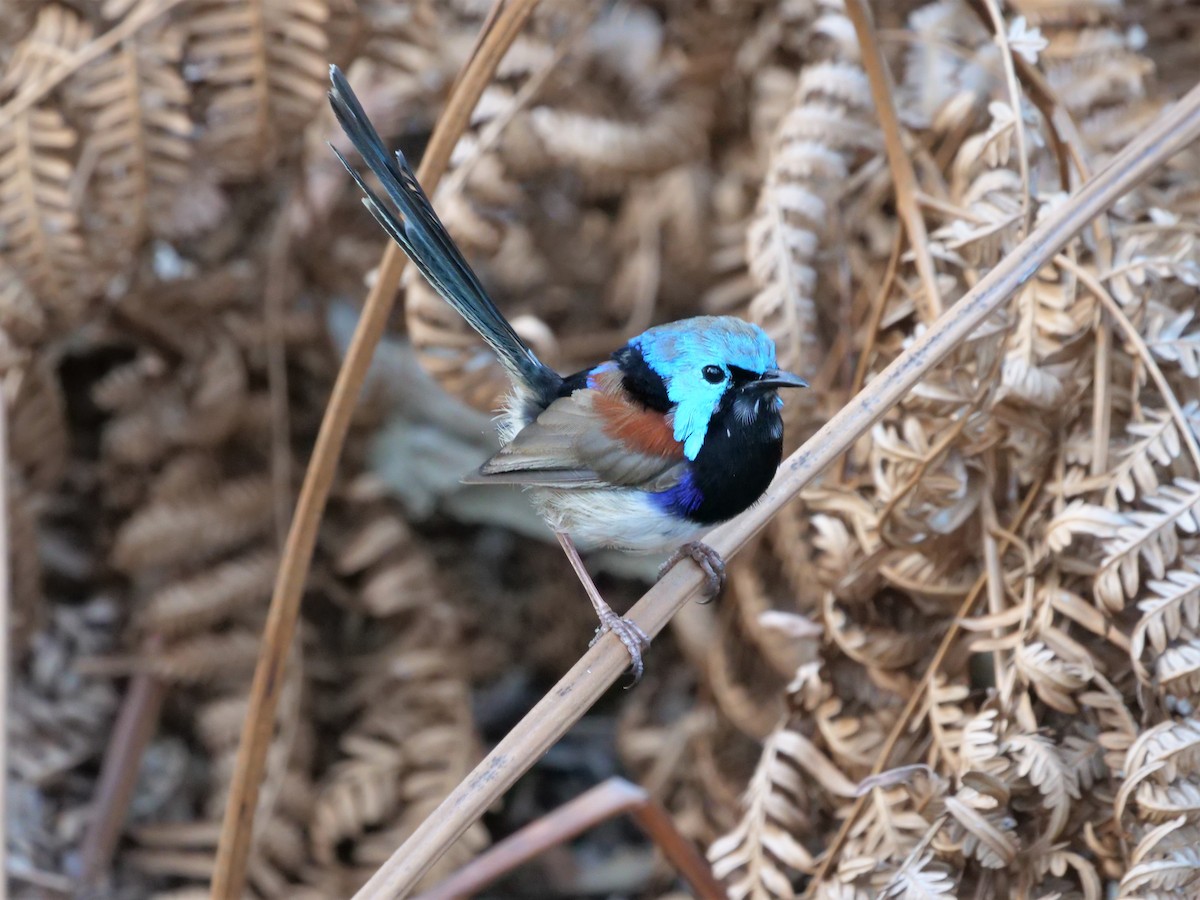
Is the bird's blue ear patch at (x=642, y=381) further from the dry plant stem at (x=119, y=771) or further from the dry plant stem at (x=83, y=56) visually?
the dry plant stem at (x=119, y=771)

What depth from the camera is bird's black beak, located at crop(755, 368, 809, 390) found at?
243 centimetres

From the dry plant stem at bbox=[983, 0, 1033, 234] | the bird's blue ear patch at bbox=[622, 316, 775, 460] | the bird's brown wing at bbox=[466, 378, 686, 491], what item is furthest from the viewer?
the bird's brown wing at bbox=[466, 378, 686, 491]

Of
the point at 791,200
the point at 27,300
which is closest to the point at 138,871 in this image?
the point at 27,300

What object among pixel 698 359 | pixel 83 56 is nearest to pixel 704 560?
pixel 698 359

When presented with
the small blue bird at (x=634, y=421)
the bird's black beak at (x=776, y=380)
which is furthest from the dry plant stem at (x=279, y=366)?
the bird's black beak at (x=776, y=380)

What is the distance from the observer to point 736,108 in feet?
13.8

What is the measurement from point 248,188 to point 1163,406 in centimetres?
321

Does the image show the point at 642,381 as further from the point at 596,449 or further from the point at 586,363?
the point at 586,363

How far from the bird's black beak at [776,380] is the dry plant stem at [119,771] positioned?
8.28 ft

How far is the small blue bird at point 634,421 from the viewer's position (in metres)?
2.42

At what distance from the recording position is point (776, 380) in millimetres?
2457

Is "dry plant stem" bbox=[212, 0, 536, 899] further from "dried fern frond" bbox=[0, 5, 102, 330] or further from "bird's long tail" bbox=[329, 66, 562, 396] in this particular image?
"dried fern frond" bbox=[0, 5, 102, 330]


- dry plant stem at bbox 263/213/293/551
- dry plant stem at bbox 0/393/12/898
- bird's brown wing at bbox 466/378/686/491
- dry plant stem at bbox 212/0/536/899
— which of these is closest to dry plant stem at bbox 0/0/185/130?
dry plant stem at bbox 263/213/293/551

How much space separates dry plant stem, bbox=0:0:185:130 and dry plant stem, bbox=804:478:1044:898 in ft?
8.68
